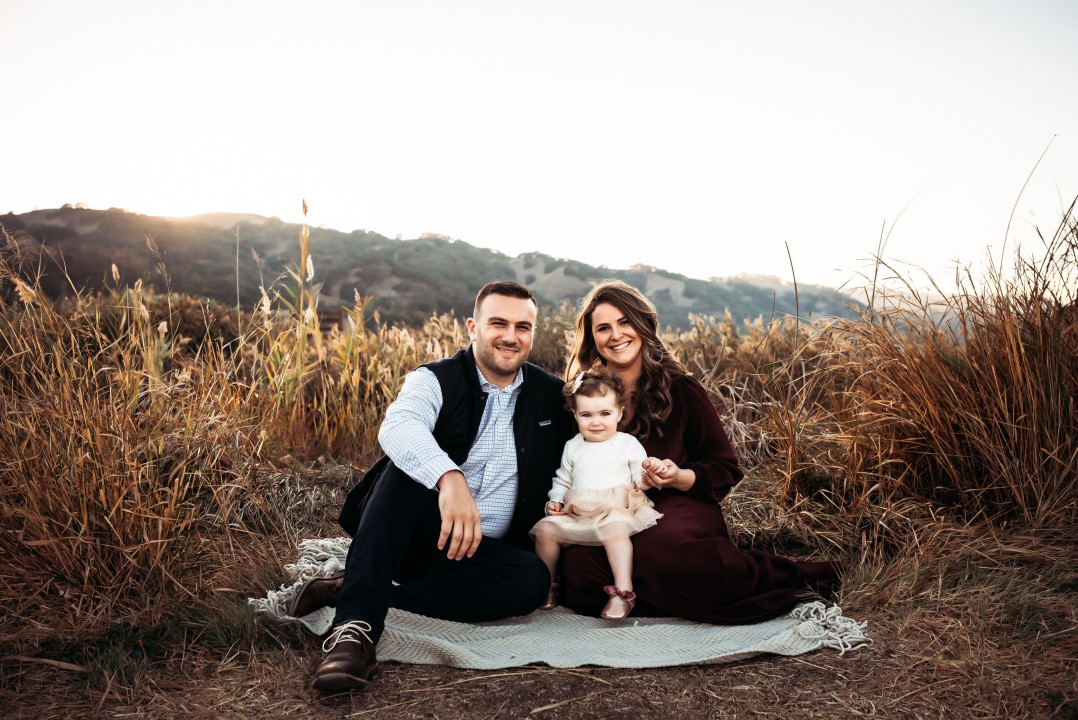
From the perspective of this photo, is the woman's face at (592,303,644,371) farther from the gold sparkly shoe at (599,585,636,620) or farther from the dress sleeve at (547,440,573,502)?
the gold sparkly shoe at (599,585,636,620)

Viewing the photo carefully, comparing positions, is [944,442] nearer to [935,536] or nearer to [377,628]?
[935,536]

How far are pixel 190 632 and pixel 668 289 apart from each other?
107ft

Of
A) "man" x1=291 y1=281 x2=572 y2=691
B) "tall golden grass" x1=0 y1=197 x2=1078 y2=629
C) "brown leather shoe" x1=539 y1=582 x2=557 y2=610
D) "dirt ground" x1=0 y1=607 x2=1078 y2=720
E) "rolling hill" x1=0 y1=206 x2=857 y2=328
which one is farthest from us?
"rolling hill" x1=0 y1=206 x2=857 y2=328

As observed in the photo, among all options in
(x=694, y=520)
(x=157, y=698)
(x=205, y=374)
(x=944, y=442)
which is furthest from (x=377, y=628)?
(x=944, y=442)

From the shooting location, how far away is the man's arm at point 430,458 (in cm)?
248

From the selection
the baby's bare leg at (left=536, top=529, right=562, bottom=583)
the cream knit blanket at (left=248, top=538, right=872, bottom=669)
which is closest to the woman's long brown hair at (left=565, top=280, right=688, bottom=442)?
the baby's bare leg at (left=536, top=529, right=562, bottom=583)

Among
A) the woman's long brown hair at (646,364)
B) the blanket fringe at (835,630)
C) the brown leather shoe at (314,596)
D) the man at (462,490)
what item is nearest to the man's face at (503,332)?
the man at (462,490)

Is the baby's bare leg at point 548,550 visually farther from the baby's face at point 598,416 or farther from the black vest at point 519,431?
the baby's face at point 598,416

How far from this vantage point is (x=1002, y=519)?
10.9 ft

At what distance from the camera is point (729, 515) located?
388 cm

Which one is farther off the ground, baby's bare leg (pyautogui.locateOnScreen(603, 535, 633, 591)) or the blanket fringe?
baby's bare leg (pyautogui.locateOnScreen(603, 535, 633, 591))

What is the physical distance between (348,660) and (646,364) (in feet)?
5.65

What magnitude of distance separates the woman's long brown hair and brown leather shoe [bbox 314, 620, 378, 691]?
4.61ft

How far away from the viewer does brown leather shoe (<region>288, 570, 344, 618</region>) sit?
281cm
